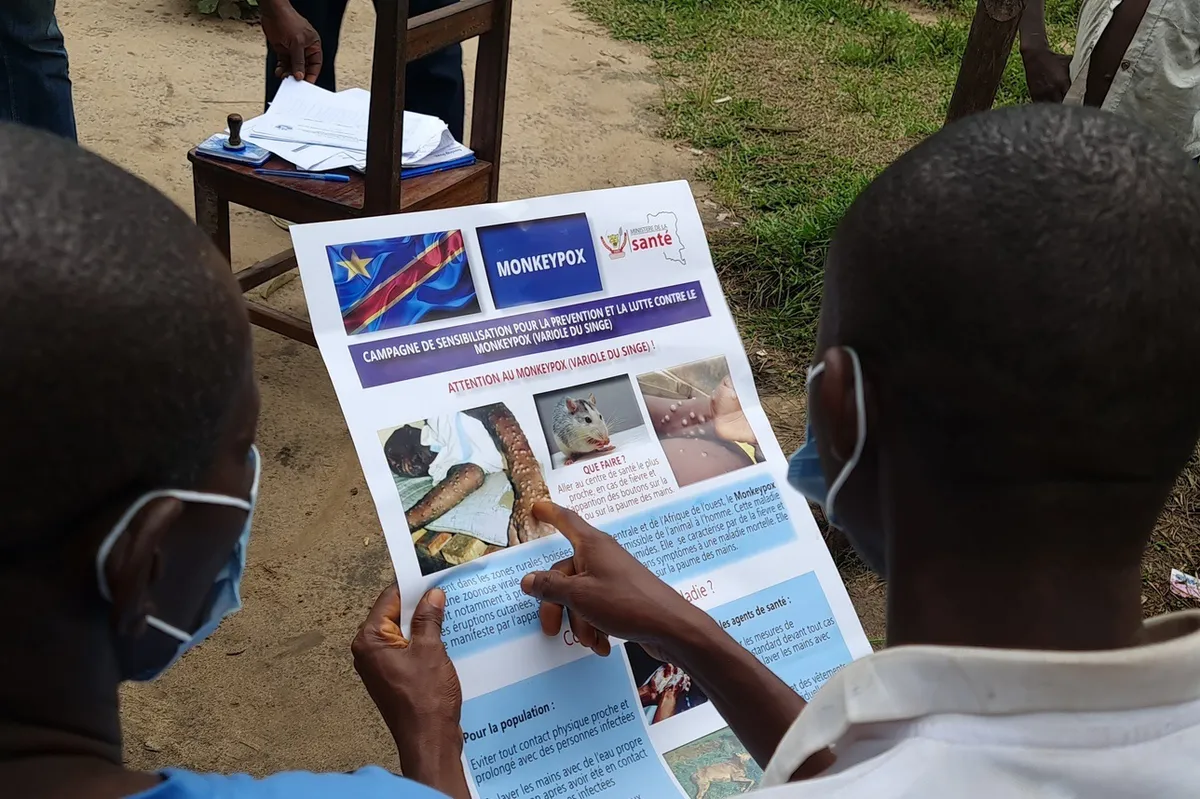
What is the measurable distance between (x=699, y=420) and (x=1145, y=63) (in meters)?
1.42

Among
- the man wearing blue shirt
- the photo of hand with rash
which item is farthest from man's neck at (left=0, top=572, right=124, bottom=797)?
the photo of hand with rash

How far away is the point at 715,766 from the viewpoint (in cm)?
113

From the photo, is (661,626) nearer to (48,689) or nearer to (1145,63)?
(48,689)

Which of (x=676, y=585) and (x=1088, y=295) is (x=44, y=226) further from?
(x=676, y=585)

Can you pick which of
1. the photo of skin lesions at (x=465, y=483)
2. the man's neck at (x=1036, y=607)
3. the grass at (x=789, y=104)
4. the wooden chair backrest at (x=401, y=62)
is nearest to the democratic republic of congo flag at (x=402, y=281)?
the photo of skin lesions at (x=465, y=483)

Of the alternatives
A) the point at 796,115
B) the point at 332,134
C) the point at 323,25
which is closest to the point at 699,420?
the point at 332,134

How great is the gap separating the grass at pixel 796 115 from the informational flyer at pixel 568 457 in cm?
106

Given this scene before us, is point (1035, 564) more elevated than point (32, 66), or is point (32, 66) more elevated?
point (1035, 564)

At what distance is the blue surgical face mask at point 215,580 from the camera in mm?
651

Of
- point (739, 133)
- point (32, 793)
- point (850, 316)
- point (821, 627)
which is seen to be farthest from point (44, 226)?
point (739, 133)

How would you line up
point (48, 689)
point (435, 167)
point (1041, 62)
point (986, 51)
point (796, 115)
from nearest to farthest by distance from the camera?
1. point (48, 689)
2. point (986, 51)
3. point (435, 167)
4. point (1041, 62)
5. point (796, 115)

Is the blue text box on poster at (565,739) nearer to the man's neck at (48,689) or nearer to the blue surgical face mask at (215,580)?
the blue surgical face mask at (215,580)

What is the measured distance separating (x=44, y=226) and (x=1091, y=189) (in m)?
0.63

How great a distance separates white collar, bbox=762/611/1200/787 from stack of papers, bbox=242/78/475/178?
1606 mm
